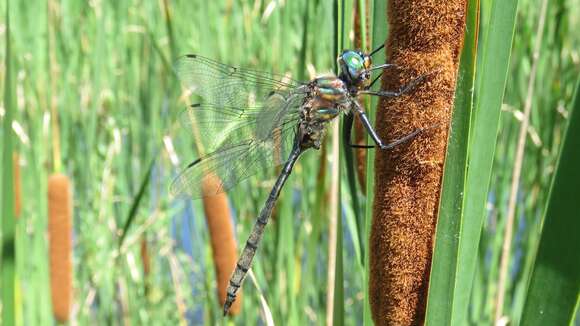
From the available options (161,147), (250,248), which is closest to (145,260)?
(161,147)

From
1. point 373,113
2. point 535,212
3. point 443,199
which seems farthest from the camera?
point 535,212

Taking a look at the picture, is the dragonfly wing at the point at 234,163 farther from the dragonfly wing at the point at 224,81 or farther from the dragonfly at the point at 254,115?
the dragonfly wing at the point at 224,81

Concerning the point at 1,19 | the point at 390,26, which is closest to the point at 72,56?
the point at 1,19

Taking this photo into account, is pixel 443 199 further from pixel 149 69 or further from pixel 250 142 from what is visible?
pixel 149 69

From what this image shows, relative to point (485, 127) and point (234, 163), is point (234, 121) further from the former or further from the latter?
point (485, 127)

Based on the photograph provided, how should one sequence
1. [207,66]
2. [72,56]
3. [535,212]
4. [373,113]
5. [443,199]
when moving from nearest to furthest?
1. [443,199]
2. [373,113]
3. [207,66]
4. [535,212]
5. [72,56]

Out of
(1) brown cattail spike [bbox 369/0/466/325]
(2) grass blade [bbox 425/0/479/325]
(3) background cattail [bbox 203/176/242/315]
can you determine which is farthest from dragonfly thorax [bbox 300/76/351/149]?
(2) grass blade [bbox 425/0/479/325]
